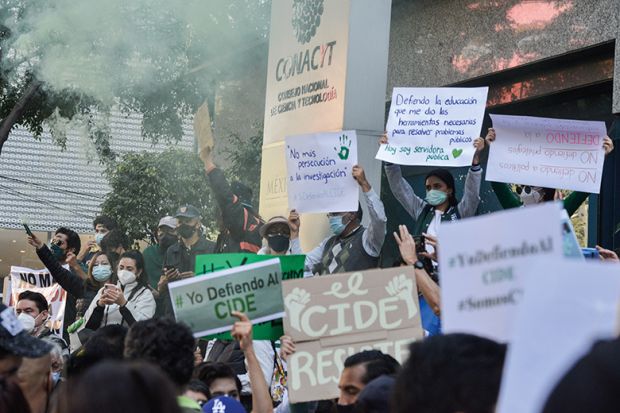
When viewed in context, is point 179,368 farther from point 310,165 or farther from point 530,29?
point 530,29

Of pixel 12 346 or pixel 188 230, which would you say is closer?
pixel 12 346

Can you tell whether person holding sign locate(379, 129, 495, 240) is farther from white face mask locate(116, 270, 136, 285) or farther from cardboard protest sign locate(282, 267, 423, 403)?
white face mask locate(116, 270, 136, 285)

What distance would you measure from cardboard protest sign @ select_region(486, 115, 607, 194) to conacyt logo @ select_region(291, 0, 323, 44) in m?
2.55

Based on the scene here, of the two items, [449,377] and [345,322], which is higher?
[449,377]

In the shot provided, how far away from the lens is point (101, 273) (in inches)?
344

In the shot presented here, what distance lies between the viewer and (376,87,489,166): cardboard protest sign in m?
6.76

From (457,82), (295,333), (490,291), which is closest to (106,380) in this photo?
(490,291)

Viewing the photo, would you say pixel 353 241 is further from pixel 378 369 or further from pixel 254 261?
pixel 378 369

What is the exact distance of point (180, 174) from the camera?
16.4m

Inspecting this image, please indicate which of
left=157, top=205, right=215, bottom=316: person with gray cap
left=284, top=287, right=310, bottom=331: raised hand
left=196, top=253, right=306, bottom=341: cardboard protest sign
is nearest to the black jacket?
left=157, top=205, right=215, bottom=316: person with gray cap

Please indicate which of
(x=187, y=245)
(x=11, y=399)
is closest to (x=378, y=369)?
(x=11, y=399)

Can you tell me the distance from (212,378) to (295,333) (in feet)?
3.27

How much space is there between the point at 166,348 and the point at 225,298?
1.29 m

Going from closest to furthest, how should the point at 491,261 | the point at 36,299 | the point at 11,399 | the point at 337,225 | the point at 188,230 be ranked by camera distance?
the point at 491,261, the point at 11,399, the point at 337,225, the point at 36,299, the point at 188,230
